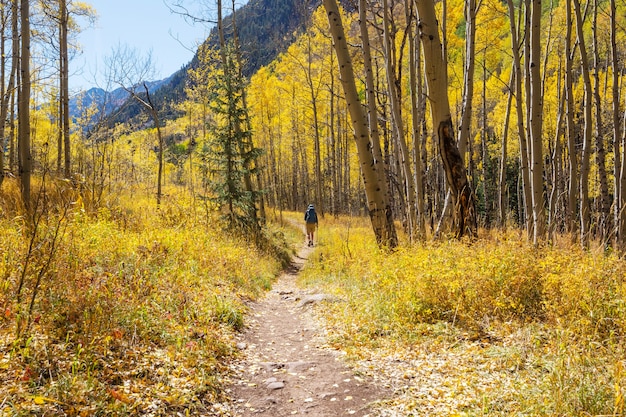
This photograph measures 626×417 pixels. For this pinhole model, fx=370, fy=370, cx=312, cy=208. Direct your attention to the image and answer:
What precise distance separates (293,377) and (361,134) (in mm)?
4879

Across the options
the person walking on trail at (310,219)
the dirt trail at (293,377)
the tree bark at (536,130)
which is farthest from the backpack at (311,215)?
A: the tree bark at (536,130)

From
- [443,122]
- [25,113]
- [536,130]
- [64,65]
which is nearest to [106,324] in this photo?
[25,113]

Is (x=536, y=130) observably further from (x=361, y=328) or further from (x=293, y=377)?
(x=293, y=377)

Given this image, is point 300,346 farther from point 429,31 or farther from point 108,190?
point 108,190

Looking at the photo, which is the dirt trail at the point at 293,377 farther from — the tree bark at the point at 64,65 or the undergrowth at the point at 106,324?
the tree bark at the point at 64,65

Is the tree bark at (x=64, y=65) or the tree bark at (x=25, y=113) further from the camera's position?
the tree bark at (x=64, y=65)

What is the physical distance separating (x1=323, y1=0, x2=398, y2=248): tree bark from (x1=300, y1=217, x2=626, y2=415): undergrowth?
5.80ft

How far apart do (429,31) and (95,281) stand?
19.4 ft

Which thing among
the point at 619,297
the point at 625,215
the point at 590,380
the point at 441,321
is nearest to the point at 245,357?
the point at 441,321

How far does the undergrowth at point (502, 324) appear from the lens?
7.98ft

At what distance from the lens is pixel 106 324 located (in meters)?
3.34

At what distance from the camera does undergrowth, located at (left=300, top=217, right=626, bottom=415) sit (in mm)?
2432

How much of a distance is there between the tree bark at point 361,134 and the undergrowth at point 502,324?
1.77 meters

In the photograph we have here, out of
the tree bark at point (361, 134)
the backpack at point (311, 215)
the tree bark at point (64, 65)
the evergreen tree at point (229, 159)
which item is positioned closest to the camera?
the tree bark at point (361, 134)
